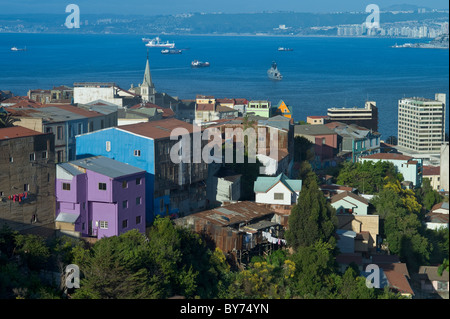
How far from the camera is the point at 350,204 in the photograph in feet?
42.1

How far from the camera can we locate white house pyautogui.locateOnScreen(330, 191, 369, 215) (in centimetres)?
1279

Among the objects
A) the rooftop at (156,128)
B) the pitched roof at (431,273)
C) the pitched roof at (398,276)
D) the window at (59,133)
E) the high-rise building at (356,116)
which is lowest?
the pitched roof at (431,273)

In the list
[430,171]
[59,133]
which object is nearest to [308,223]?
[59,133]

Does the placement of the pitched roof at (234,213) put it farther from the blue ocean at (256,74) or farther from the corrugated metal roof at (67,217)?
the blue ocean at (256,74)

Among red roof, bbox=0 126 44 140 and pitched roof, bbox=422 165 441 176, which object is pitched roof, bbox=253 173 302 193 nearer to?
red roof, bbox=0 126 44 140

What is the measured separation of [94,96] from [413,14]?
116064 millimetres

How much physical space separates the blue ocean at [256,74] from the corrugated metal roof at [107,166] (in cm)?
2272

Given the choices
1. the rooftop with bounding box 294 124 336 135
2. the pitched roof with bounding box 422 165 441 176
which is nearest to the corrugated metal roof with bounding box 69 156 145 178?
the rooftop with bounding box 294 124 336 135

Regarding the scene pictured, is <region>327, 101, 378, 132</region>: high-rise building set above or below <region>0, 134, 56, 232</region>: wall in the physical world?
below

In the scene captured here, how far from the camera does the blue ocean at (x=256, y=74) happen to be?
139ft

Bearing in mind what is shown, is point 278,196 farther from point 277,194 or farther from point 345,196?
point 345,196

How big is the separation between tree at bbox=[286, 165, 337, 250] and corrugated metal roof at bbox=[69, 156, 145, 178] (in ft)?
6.94
